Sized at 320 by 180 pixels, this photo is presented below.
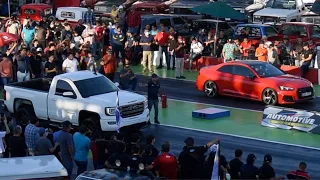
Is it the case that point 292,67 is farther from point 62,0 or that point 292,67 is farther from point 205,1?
point 62,0

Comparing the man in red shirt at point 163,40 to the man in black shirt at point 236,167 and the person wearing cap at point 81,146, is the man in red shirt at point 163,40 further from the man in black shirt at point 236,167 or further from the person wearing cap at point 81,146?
the man in black shirt at point 236,167

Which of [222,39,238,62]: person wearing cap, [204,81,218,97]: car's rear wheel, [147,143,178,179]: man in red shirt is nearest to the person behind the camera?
[147,143,178,179]: man in red shirt

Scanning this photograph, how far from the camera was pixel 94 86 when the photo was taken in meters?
22.3

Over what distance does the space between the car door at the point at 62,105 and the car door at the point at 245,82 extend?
678 centimetres

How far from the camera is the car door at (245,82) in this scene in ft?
86.0

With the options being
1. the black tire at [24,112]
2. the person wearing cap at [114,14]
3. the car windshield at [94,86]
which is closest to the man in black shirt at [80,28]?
the person wearing cap at [114,14]

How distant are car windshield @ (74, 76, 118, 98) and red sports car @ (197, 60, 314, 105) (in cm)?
568

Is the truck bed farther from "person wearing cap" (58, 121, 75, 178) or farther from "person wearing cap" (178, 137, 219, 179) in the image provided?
"person wearing cap" (178, 137, 219, 179)

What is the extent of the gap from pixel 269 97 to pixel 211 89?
2.39 m

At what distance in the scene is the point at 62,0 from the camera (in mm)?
45719

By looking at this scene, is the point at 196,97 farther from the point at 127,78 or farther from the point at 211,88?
the point at 127,78

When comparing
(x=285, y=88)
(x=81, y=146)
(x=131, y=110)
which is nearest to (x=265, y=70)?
(x=285, y=88)

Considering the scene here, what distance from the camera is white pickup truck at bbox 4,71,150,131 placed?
70.0 feet

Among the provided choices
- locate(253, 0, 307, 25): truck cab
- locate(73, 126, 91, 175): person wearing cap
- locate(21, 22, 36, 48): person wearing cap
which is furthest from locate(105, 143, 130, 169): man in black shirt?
locate(253, 0, 307, 25): truck cab
